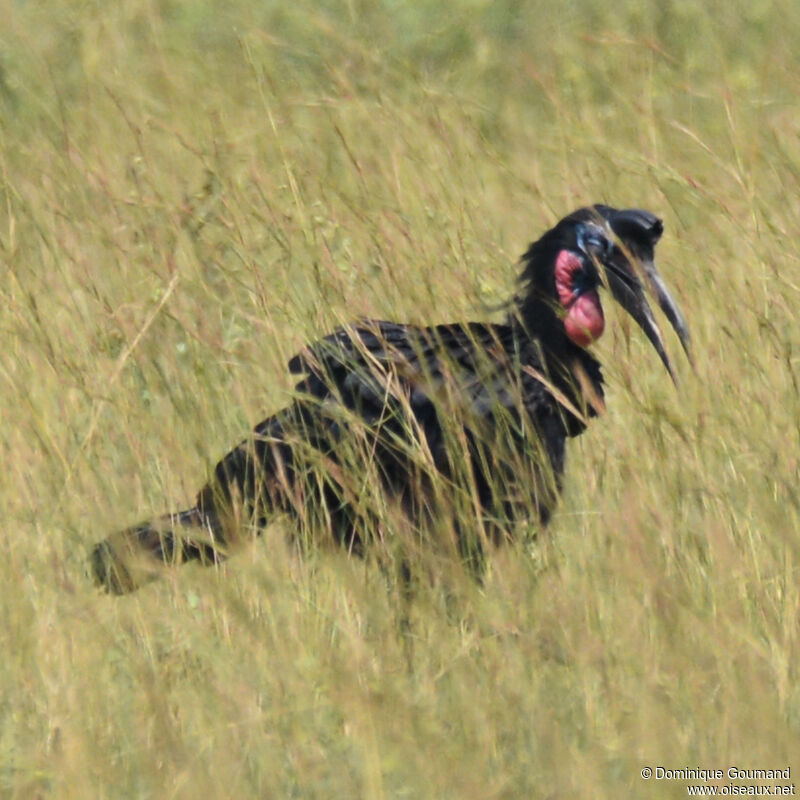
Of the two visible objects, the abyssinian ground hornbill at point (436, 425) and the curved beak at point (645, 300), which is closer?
the abyssinian ground hornbill at point (436, 425)

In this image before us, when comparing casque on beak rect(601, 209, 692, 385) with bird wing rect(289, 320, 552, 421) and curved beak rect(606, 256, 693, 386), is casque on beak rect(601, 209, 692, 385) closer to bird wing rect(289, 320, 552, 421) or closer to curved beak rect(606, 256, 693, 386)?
curved beak rect(606, 256, 693, 386)

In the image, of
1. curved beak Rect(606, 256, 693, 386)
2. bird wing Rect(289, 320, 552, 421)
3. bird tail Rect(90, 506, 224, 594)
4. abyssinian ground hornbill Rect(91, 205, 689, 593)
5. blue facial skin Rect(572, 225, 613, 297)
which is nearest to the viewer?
bird tail Rect(90, 506, 224, 594)

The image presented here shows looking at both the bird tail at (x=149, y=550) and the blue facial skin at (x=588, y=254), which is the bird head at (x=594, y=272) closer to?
the blue facial skin at (x=588, y=254)

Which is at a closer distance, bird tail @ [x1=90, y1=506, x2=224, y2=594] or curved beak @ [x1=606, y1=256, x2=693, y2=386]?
bird tail @ [x1=90, y1=506, x2=224, y2=594]

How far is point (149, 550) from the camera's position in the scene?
321cm

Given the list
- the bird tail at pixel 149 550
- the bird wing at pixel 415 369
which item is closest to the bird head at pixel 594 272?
the bird wing at pixel 415 369

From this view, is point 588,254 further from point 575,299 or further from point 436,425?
point 436,425

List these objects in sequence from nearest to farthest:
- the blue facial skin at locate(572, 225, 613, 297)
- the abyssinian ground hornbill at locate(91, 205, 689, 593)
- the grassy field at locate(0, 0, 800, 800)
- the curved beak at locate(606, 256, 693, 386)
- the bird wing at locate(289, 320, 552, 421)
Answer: the grassy field at locate(0, 0, 800, 800) < the abyssinian ground hornbill at locate(91, 205, 689, 593) < the bird wing at locate(289, 320, 552, 421) < the curved beak at locate(606, 256, 693, 386) < the blue facial skin at locate(572, 225, 613, 297)

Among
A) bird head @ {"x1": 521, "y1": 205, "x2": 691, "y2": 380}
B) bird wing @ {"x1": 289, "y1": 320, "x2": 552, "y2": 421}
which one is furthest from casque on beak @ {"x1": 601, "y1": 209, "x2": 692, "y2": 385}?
bird wing @ {"x1": 289, "y1": 320, "x2": 552, "y2": 421}

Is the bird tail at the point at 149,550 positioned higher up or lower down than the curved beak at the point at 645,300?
lower down

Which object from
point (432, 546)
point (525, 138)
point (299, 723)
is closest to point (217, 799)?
point (299, 723)

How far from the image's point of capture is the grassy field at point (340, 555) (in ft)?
7.86

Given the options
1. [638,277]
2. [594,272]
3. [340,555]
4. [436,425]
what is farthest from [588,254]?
[340,555]

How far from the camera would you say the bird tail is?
9.32ft
